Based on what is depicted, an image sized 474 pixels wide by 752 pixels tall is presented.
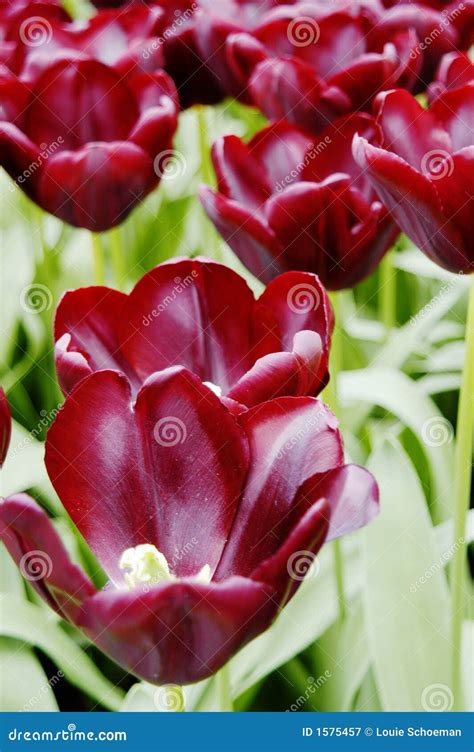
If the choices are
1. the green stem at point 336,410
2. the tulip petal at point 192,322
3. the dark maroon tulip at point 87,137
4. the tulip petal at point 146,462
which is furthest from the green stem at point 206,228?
the tulip petal at point 146,462

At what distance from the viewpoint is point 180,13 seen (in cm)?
124

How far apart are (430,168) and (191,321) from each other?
220mm

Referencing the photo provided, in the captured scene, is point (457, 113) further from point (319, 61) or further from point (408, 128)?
point (319, 61)

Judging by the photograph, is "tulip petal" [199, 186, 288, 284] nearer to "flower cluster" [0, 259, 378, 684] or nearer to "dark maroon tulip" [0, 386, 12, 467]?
"flower cluster" [0, 259, 378, 684]

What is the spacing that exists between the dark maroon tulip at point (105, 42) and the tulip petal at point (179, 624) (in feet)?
2.21

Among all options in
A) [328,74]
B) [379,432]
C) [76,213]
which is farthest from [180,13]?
[379,432]

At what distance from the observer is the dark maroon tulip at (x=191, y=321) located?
2.09 ft

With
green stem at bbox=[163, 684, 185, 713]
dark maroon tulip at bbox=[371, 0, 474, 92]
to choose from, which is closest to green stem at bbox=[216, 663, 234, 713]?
green stem at bbox=[163, 684, 185, 713]

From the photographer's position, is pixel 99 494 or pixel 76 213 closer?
pixel 99 494

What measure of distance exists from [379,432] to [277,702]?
323mm

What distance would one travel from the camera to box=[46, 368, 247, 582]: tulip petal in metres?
0.56

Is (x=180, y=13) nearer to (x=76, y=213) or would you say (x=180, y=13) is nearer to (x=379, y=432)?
(x=76, y=213)
